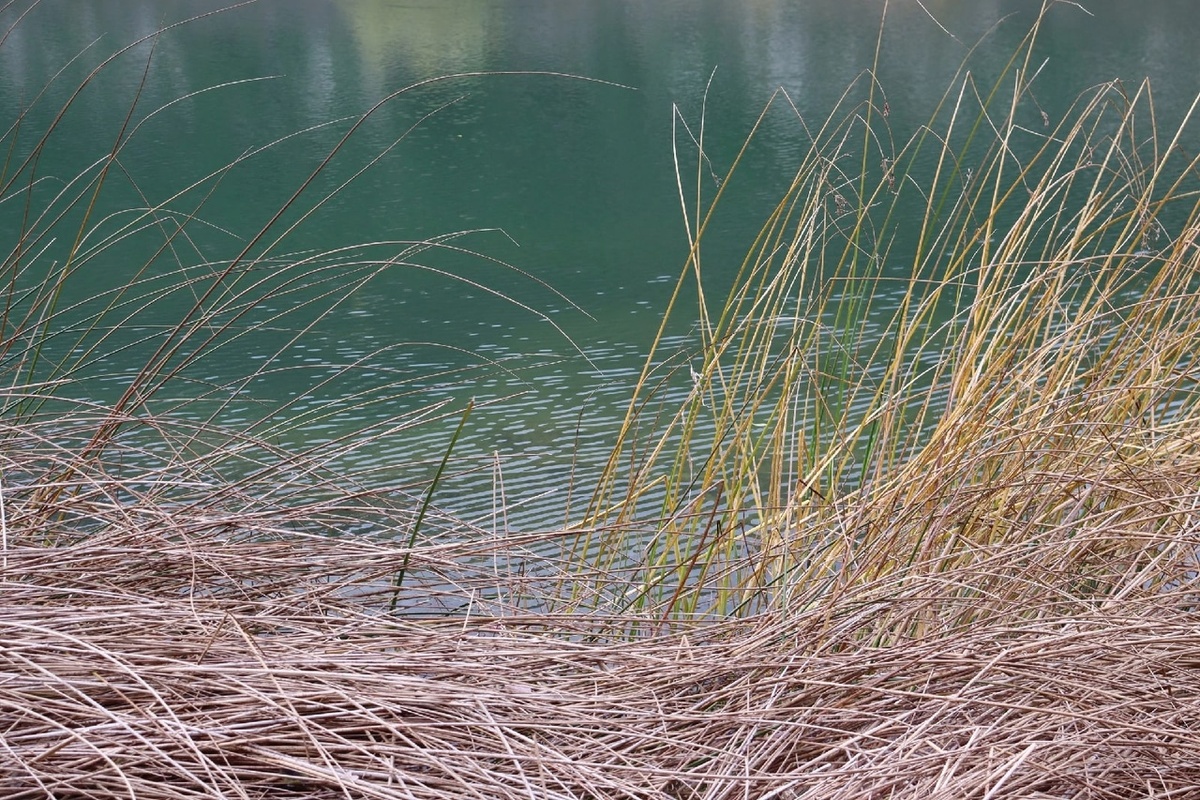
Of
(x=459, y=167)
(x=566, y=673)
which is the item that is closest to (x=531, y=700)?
(x=566, y=673)

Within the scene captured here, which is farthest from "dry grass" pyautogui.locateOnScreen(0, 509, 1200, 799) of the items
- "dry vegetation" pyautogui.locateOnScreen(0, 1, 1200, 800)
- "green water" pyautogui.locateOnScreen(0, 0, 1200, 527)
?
"green water" pyautogui.locateOnScreen(0, 0, 1200, 527)

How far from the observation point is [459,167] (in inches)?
343

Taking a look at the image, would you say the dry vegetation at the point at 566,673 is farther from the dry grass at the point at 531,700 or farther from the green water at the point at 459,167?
the green water at the point at 459,167

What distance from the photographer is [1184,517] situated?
4.04ft

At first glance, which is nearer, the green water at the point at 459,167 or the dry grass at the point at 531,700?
the dry grass at the point at 531,700

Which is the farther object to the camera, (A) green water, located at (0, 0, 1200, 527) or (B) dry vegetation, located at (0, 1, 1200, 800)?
(A) green water, located at (0, 0, 1200, 527)

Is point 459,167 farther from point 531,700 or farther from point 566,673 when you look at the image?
point 531,700

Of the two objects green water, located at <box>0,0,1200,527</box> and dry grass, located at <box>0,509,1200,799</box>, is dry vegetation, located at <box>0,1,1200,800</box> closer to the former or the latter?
dry grass, located at <box>0,509,1200,799</box>

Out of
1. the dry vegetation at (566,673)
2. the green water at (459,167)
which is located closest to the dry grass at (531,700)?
the dry vegetation at (566,673)

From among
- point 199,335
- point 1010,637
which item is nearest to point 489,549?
point 1010,637

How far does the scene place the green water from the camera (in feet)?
10.7

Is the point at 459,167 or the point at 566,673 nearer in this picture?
the point at 566,673

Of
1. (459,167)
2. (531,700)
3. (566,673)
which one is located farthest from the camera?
(459,167)

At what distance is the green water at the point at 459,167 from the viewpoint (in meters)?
3.27
